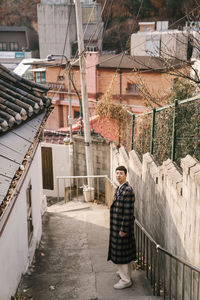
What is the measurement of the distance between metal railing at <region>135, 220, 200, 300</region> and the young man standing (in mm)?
360

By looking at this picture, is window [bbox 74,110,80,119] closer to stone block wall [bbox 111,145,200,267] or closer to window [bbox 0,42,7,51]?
stone block wall [bbox 111,145,200,267]

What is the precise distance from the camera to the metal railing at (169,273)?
14.8ft

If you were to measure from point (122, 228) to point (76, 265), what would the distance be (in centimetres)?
199

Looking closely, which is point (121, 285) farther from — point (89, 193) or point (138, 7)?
point (138, 7)

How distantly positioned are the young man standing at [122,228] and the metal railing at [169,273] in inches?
14.2

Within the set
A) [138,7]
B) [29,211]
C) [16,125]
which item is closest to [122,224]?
[16,125]

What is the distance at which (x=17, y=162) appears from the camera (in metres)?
4.71

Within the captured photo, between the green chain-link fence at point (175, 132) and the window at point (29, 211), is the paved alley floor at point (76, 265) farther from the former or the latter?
the green chain-link fence at point (175, 132)

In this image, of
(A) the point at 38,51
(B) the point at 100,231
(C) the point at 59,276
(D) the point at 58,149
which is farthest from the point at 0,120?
(A) the point at 38,51

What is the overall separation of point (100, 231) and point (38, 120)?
343 cm

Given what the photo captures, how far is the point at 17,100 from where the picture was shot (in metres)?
6.44

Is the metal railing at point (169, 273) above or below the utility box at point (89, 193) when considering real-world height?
above

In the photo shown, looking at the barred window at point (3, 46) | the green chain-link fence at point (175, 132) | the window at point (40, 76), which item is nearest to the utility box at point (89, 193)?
the green chain-link fence at point (175, 132)

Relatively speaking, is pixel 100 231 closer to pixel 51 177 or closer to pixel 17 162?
pixel 17 162
